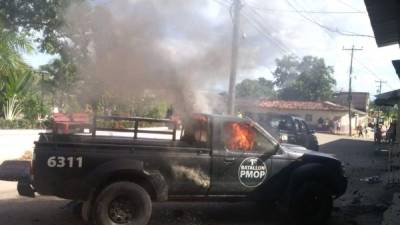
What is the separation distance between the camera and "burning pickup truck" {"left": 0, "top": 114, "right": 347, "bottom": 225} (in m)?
6.51

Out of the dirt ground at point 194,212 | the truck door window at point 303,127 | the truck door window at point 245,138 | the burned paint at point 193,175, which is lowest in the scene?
the dirt ground at point 194,212

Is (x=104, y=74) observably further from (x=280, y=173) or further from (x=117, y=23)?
(x=280, y=173)

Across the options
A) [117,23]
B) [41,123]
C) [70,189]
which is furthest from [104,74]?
[41,123]

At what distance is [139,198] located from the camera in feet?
21.7

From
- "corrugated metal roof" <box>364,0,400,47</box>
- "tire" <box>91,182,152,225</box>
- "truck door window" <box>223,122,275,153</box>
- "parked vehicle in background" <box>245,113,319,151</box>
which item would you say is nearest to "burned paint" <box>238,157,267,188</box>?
"truck door window" <box>223,122,275,153</box>

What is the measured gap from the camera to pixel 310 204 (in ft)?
24.6

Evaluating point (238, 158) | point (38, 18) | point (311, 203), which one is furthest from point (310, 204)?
point (38, 18)

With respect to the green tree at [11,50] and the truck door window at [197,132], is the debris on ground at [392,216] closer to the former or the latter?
the truck door window at [197,132]

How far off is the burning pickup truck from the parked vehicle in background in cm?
1192

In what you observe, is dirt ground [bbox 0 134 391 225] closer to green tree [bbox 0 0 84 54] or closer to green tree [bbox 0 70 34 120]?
green tree [bbox 0 70 34 120]

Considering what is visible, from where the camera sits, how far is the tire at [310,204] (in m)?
7.37

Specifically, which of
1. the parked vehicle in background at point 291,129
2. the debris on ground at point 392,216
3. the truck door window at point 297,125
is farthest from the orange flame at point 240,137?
the truck door window at point 297,125

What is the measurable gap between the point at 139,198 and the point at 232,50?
473 cm

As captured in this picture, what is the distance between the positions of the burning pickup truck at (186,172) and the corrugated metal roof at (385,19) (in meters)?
2.60
